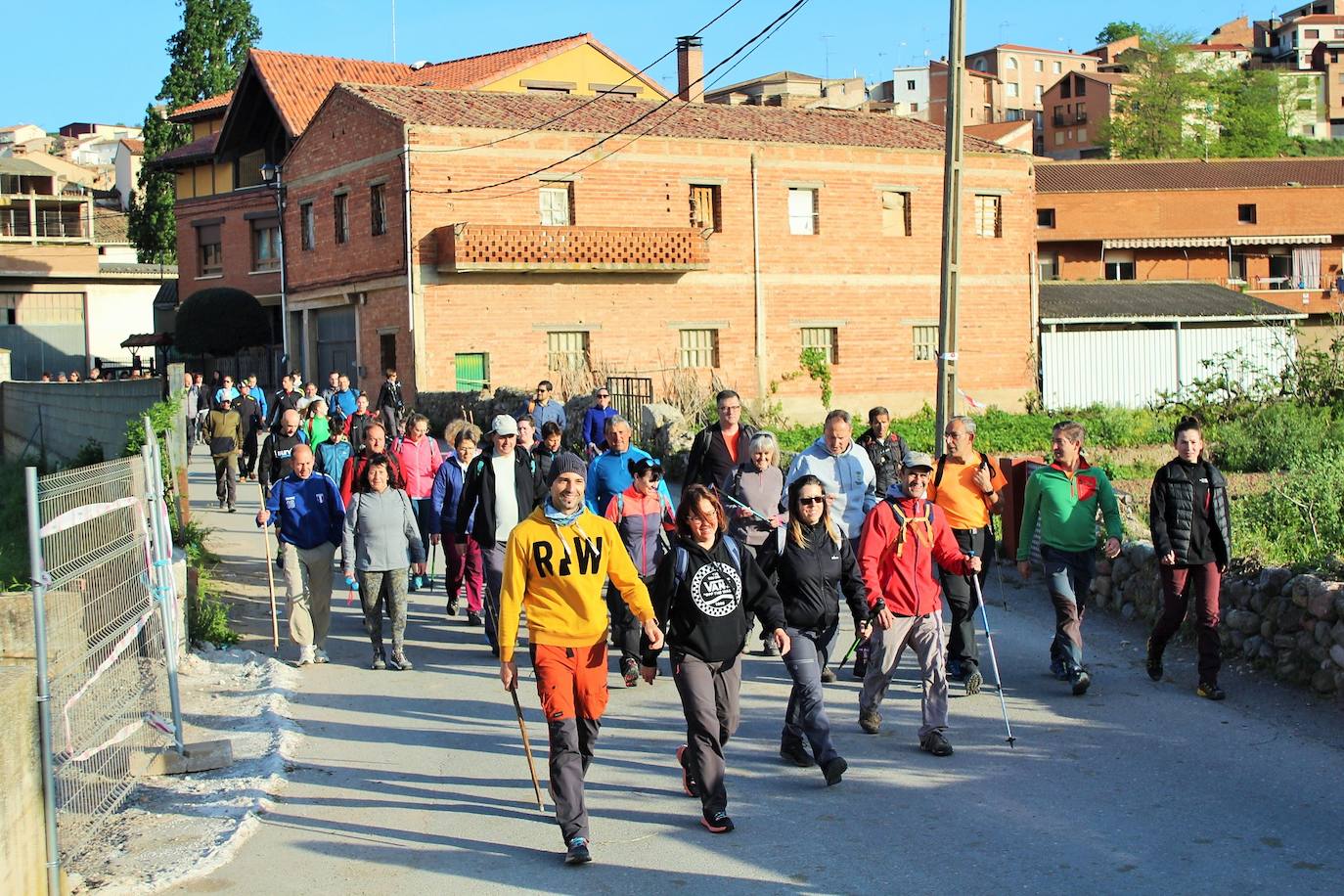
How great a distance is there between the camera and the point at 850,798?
24.4ft

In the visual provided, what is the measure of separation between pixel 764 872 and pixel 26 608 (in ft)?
13.7

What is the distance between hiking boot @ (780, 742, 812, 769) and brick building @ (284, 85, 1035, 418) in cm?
2642

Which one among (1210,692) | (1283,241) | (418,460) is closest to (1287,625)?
(1210,692)

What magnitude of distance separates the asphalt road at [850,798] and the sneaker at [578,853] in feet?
0.26

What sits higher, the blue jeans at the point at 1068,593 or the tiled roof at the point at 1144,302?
the tiled roof at the point at 1144,302

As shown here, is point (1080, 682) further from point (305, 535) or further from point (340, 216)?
point (340, 216)

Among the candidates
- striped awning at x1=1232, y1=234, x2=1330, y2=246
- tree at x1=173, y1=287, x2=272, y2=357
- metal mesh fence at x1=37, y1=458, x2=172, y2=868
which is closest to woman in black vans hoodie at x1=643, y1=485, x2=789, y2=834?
metal mesh fence at x1=37, y1=458, x2=172, y2=868

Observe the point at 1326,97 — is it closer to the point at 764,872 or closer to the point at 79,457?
the point at 79,457

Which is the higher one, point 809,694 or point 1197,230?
point 1197,230

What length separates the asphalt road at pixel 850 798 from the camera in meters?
6.33

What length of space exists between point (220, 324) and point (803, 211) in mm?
18574

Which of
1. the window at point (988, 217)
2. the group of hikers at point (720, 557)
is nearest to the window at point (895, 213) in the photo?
the window at point (988, 217)

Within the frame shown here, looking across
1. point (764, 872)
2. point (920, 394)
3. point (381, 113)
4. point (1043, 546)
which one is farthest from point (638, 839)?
point (920, 394)

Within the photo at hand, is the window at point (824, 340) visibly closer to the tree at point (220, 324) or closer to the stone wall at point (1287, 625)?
the tree at point (220, 324)
